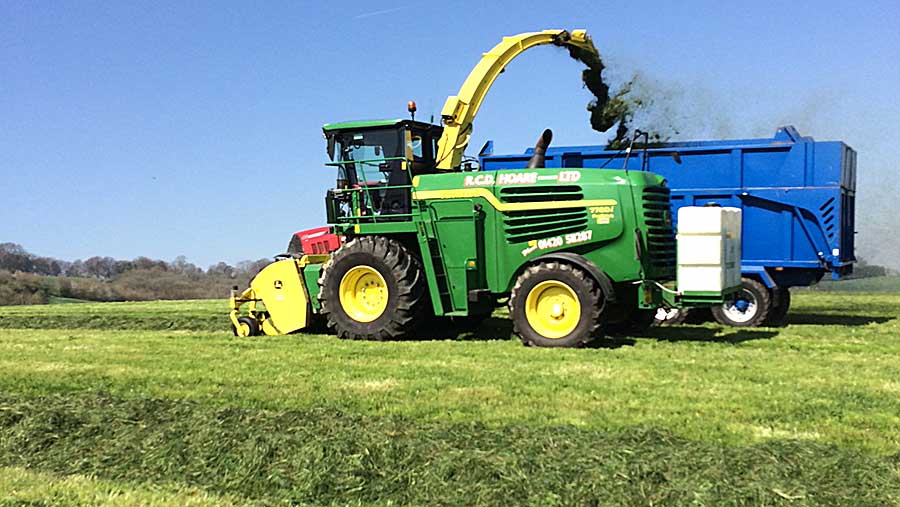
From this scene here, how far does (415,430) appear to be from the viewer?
20.6 feet

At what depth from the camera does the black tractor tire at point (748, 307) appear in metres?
14.3

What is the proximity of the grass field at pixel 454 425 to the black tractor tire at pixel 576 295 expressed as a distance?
1.00 ft

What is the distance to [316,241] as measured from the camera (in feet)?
48.9

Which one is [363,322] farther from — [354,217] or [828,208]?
[828,208]

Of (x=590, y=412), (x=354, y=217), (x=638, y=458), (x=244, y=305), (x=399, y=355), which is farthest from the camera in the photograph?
(x=244, y=305)

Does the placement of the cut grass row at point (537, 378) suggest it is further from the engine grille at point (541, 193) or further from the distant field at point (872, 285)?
the distant field at point (872, 285)

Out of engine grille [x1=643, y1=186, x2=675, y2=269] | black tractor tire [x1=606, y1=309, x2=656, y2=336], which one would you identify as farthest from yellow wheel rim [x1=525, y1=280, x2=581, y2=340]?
black tractor tire [x1=606, y1=309, x2=656, y2=336]

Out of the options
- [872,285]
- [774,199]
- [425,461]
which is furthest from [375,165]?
[872,285]

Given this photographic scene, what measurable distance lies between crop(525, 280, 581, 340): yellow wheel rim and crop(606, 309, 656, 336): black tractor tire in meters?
1.62

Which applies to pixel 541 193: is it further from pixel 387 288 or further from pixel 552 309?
pixel 387 288

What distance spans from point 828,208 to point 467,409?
9.03 meters

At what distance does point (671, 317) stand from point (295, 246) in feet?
20.4

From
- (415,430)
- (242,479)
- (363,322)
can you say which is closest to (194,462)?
(242,479)

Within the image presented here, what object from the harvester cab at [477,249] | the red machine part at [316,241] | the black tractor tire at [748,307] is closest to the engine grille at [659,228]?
the harvester cab at [477,249]
